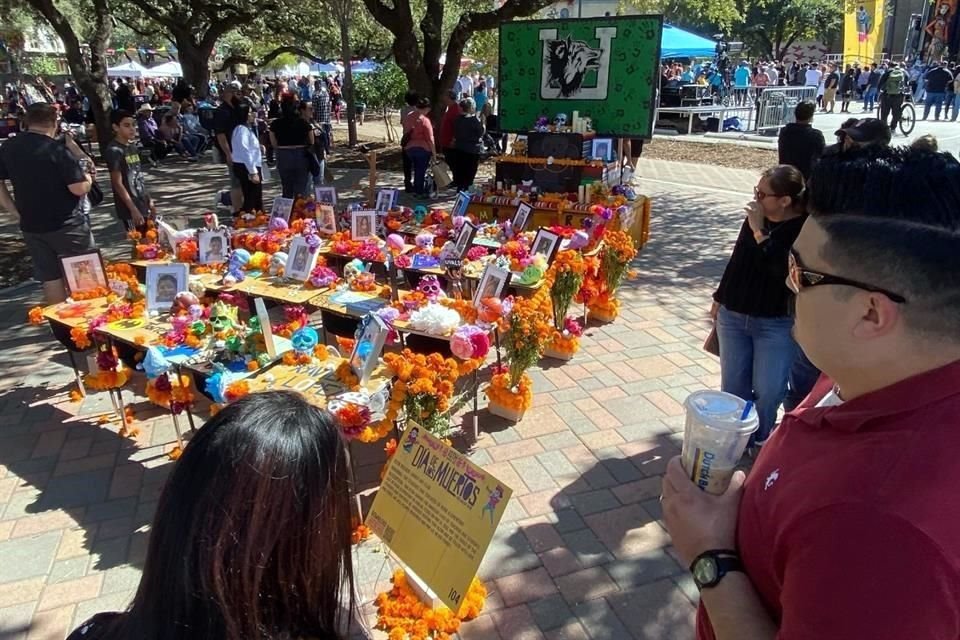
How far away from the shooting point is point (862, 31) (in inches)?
1010

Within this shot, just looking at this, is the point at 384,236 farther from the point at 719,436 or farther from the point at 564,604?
the point at 719,436

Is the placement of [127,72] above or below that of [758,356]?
above

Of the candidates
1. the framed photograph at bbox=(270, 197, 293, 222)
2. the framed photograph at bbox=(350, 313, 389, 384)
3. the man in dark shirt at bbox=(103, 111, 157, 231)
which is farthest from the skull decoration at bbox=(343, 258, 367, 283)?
the man in dark shirt at bbox=(103, 111, 157, 231)

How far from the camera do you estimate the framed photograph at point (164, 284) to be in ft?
14.9

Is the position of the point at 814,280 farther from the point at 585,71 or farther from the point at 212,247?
the point at 585,71

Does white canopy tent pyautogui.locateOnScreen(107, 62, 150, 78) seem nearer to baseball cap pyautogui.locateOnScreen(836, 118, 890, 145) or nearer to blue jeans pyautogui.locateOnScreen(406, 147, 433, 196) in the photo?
blue jeans pyautogui.locateOnScreen(406, 147, 433, 196)

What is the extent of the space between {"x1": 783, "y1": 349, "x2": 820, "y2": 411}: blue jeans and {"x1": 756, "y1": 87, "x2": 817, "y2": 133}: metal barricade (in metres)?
14.8

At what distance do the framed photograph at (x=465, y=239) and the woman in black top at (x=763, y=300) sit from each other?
240 centimetres

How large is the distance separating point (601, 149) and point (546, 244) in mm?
3444

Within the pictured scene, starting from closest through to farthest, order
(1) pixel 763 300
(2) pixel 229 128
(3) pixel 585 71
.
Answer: (1) pixel 763 300 < (3) pixel 585 71 < (2) pixel 229 128

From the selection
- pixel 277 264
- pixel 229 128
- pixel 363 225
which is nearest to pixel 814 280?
pixel 277 264

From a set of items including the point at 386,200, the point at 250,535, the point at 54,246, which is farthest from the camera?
the point at 386,200

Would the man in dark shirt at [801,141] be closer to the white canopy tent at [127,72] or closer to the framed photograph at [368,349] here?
the framed photograph at [368,349]

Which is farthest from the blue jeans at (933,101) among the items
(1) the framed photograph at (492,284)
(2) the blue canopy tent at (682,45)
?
(1) the framed photograph at (492,284)
